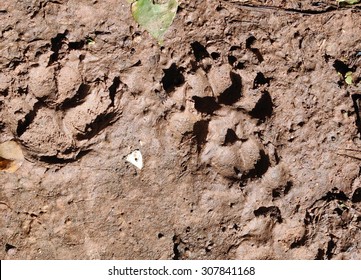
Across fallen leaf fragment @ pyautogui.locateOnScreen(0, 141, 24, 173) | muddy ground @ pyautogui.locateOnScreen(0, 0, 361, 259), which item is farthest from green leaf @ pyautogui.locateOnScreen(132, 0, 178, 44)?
fallen leaf fragment @ pyautogui.locateOnScreen(0, 141, 24, 173)

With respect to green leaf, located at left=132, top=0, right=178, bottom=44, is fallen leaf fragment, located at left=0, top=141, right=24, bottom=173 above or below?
below

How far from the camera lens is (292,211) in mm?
2678

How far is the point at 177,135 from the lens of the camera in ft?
8.77

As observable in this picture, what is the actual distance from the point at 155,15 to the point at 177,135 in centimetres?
77

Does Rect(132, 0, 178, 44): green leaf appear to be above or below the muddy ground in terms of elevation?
above

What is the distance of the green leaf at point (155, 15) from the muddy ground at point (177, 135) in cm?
5

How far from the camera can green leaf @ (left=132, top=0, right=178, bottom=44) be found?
2.65 metres

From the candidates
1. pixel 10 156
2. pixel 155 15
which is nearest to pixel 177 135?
pixel 155 15

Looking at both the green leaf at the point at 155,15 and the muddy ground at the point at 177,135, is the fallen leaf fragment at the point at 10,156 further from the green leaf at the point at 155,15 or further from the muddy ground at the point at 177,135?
the green leaf at the point at 155,15

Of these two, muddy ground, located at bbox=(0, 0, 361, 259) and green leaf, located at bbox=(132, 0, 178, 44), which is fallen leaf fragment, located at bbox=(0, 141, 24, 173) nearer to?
muddy ground, located at bbox=(0, 0, 361, 259)

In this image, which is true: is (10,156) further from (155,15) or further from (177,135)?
(155,15)

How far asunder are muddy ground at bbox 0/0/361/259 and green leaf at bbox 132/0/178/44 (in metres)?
0.05

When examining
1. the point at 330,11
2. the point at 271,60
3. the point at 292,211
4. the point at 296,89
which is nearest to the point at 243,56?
the point at 271,60
